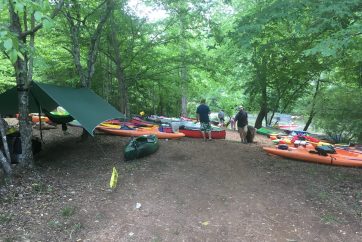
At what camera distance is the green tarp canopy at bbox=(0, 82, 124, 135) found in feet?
24.4

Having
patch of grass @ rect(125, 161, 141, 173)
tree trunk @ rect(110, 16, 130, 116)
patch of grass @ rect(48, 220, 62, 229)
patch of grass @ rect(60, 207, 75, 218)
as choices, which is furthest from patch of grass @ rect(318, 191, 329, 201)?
tree trunk @ rect(110, 16, 130, 116)

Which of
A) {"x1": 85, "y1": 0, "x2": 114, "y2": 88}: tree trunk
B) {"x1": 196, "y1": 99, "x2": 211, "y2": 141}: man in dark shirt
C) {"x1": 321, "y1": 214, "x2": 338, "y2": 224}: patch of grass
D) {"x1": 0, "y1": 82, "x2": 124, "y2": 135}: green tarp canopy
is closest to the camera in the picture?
{"x1": 321, "y1": 214, "x2": 338, "y2": 224}: patch of grass

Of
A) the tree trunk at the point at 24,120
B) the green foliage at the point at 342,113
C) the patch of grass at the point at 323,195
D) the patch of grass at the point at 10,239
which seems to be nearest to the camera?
the patch of grass at the point at 10,239

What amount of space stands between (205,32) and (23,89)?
22.6 feet

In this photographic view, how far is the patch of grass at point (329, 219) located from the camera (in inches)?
213

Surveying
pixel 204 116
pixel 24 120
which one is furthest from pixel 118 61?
pixel 24 120

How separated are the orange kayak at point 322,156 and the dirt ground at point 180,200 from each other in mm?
292

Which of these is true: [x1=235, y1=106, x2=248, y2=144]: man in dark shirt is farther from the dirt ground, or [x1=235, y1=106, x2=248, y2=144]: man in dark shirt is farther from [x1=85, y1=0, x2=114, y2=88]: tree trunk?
[x1=85, y1=0, x2=114, y2=88]: tree trunk

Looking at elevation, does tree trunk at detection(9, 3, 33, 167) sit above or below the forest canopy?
below

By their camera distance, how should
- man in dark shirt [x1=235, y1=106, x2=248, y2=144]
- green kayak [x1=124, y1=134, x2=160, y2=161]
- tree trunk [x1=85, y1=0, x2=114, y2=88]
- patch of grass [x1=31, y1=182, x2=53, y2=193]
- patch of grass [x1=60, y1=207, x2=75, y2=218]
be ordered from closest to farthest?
patch of grass [x1=60, y1=207, x2=75, y2=218]
patch of grass [x1=31, y1=182, x2=53, y2=193]
green kayak [x1=124, y1=134, x2=160, y2=161]
tree trunk [x1=85, y1=0, x2=114, y2=88]
man in dark shirt [x1=235, y1=106, x2=248, y2=144]

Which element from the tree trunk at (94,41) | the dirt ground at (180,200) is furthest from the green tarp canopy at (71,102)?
the dirt ground at (180,200)

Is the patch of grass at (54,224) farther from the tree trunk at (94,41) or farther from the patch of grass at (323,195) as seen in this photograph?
the tree trunk at (94,41)

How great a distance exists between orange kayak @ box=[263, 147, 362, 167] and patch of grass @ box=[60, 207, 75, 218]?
20.4ft

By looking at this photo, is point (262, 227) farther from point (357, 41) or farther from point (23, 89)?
point (23, 89)
